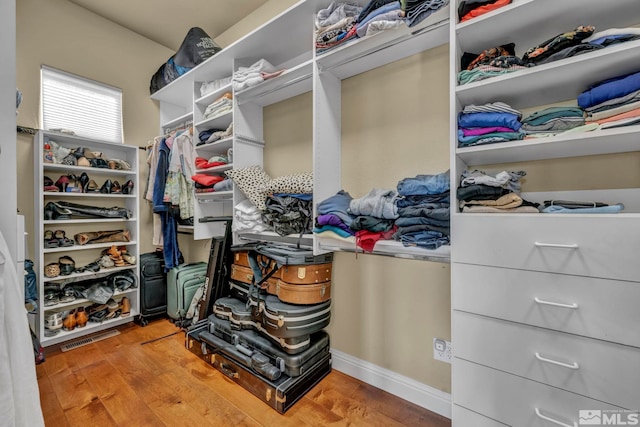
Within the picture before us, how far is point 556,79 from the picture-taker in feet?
3.38

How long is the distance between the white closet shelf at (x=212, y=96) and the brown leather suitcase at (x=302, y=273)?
1.60m

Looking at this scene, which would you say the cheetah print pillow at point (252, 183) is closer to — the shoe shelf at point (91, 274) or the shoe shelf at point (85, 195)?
the shoe shelf at point (85, 195)

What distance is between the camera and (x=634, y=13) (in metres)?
1.00

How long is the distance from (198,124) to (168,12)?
1256mm

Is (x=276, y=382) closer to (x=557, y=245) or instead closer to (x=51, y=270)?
(x=557, y=245)

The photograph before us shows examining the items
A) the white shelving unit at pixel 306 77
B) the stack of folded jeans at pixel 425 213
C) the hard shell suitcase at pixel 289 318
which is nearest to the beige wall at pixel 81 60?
the white shelving unit at pixel 306 77

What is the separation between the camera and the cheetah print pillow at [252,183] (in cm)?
193

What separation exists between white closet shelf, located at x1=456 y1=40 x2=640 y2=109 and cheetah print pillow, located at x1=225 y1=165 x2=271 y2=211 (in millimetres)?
1360

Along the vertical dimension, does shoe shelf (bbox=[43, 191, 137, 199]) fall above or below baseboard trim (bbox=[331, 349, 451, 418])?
above

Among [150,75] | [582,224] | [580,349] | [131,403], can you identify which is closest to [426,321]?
[580,349]

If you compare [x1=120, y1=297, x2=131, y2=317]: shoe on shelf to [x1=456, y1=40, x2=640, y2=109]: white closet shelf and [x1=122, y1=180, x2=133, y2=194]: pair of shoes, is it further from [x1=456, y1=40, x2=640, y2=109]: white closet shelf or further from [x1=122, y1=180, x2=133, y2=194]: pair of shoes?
[x1=456, y1=40, x2=640, y2=109]: white closet shelf

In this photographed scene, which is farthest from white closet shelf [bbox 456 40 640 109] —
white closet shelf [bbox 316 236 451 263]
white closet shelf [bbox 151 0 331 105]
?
white closet shelf [bbox 151 0 331 105]

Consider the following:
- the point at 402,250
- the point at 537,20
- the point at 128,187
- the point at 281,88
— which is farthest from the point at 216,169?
the point at 537,20

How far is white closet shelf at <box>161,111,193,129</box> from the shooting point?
269 centimetres
